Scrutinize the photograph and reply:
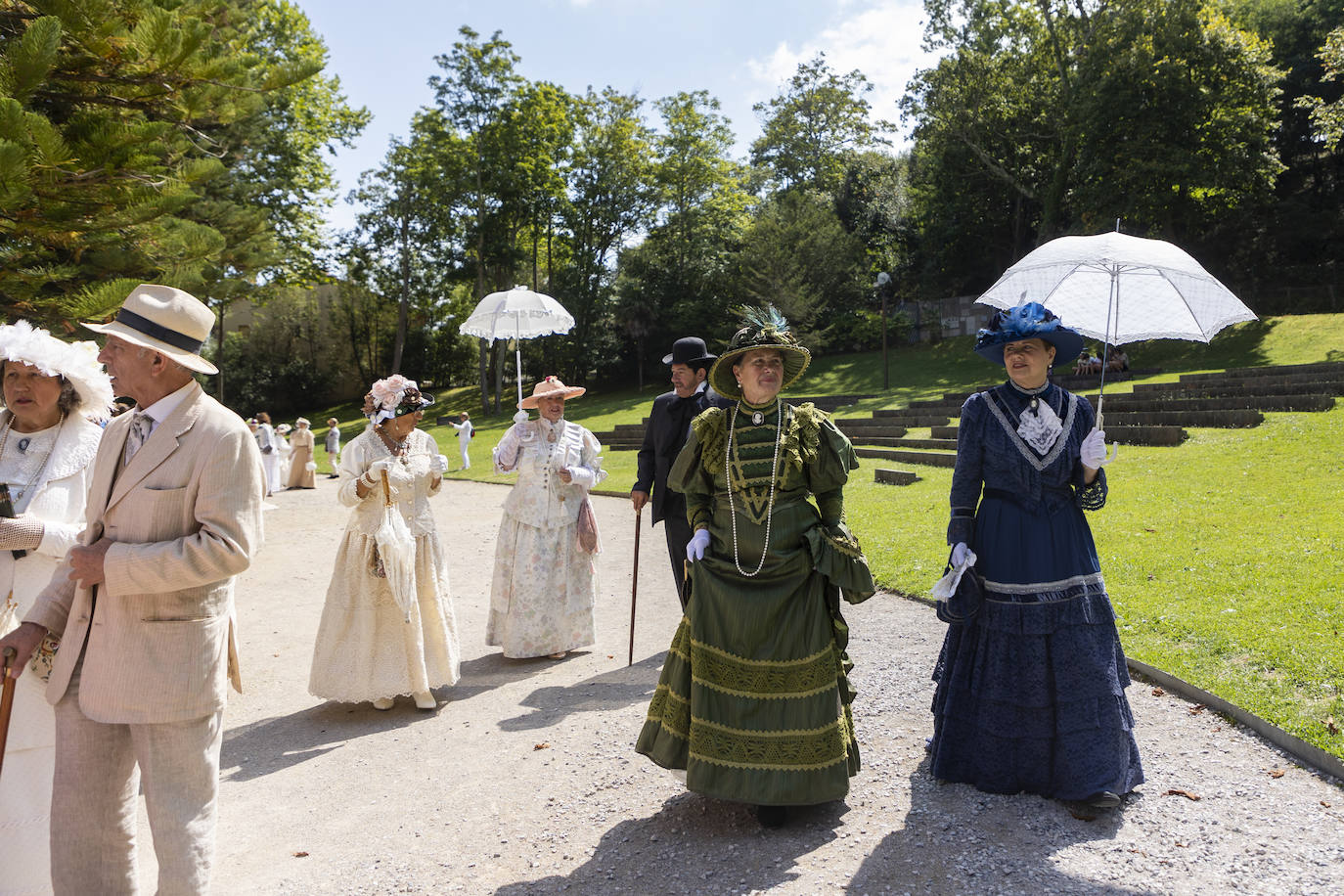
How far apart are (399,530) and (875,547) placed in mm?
5456

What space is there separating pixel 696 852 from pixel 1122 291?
10.7 feet

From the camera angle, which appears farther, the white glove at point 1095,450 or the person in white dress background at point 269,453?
the person in white dress background at point 269,453

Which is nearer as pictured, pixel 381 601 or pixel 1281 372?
pixel 381 601

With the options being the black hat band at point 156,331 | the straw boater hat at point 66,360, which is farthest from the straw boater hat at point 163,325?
the straw boater hat at point 66,360

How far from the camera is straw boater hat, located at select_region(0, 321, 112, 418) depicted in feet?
10.9

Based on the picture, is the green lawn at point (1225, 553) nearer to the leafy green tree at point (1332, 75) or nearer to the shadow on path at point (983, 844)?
the shadow on path at point (983, 844)

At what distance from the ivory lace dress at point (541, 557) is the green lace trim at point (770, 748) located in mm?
2909

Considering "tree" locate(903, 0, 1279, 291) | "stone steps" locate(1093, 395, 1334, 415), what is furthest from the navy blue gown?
"tree" locate(903, 0, 1279, 291)

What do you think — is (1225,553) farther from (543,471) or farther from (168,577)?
(168,577)

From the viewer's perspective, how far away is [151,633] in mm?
2740

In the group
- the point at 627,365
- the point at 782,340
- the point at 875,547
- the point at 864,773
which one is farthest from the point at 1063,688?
the point at 627,365

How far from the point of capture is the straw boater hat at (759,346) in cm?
385

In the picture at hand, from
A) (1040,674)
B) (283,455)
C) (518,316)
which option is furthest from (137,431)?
(283,455)

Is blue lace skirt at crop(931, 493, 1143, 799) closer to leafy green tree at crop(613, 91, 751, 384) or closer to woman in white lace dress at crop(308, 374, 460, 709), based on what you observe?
woman in white lace dress at crop(308, 374, 460, 709)
